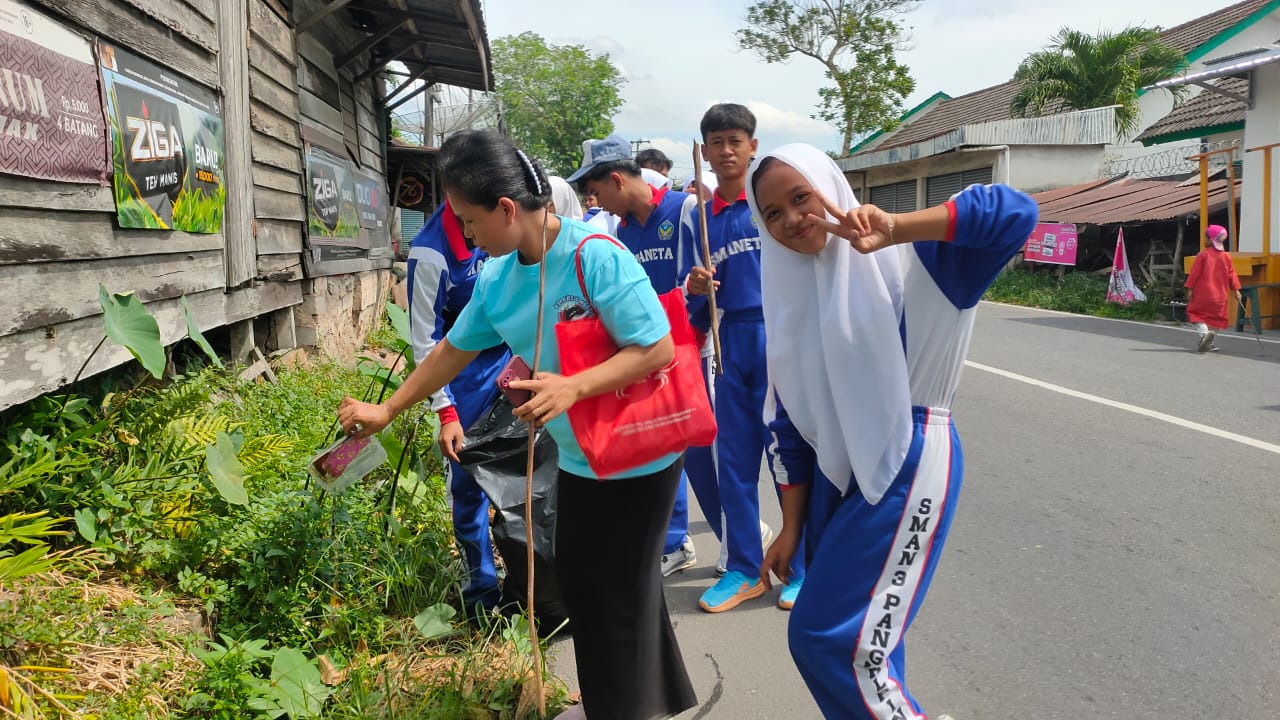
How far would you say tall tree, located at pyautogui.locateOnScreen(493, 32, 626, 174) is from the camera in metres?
49.1

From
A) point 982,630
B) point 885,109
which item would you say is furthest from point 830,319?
point 885,109

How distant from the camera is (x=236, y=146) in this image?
6016 millimetres

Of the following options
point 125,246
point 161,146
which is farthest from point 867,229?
point 161,146

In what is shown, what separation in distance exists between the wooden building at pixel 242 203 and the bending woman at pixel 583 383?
177 centimetres

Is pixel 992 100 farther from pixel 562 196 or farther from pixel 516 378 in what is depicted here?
pixel 516 378

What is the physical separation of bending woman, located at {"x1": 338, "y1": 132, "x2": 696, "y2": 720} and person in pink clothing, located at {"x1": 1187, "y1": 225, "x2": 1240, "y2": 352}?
407 inches

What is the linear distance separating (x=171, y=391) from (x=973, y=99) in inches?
1303

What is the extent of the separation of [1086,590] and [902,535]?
2.36m

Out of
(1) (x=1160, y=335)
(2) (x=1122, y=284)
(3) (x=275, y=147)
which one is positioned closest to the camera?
(3) (x=275, y=147)

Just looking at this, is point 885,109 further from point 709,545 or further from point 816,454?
point 816,454

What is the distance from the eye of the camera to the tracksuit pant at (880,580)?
1991 mm

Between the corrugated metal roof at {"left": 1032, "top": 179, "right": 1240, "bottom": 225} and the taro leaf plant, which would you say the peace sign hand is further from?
the corrugated metal roof at {"left": 1032, "top": 179, "right": 1240, "bottom": 225}

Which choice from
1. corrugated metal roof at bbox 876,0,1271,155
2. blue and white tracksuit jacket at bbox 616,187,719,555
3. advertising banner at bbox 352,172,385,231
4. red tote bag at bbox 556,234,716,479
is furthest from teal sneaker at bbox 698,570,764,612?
corrugated metal roof at bbox 876,0,1271,155

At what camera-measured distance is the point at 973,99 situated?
32.6 m
